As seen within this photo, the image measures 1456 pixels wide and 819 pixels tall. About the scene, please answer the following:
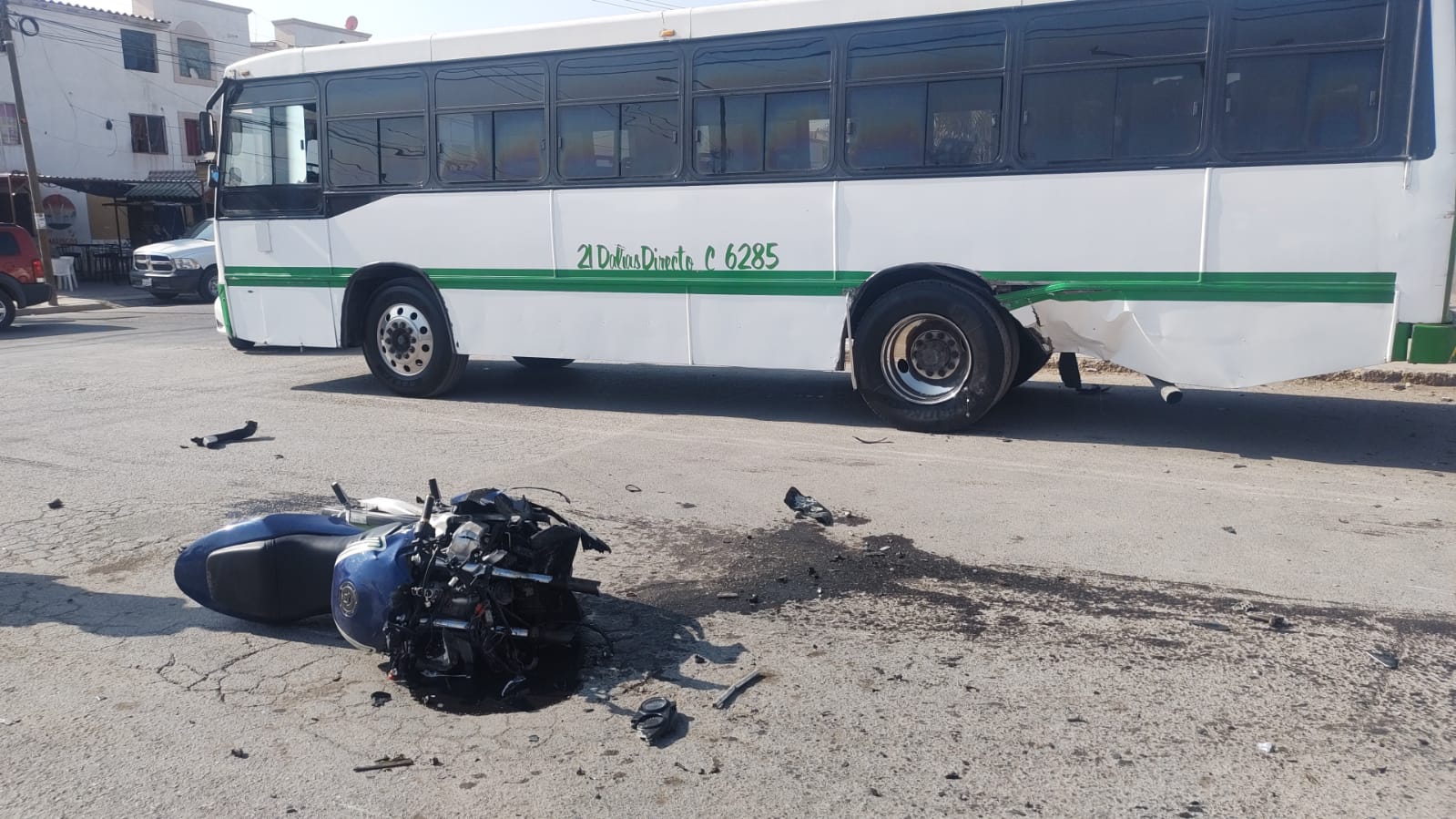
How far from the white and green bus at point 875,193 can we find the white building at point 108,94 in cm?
2655

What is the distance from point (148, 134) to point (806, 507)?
138 feet

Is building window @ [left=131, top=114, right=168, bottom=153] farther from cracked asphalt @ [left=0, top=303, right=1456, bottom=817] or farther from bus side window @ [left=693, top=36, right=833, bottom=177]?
bus side window @ [left=693, top=36, right=833, bottom=177]

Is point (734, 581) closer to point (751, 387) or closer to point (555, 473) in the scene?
point (555, 473)

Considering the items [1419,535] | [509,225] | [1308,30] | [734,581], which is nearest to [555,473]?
[734,581]

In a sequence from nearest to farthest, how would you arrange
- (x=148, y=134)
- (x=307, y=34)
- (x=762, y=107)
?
(x=762, y=107) → (x=148, y=134) → (x=307, y=34)

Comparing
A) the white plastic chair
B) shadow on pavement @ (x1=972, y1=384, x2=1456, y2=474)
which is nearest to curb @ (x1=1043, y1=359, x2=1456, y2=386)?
shadow on pavement @ (x1=972, y1=384, x2=1456, y2=474)

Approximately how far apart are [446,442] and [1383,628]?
6385mm

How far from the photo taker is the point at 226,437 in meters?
8.59

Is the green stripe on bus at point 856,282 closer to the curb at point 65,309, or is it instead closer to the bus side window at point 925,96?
the bus side window at point 925,96

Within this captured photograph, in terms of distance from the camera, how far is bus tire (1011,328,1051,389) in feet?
27.9

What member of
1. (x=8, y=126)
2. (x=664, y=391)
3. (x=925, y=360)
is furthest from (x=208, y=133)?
(x=8, y=126)

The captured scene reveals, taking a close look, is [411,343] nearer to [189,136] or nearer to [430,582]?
[430,582]

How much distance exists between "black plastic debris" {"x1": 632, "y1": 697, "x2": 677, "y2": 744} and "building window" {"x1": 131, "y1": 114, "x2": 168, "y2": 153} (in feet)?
142

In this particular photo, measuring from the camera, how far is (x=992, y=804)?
10.5 ft
